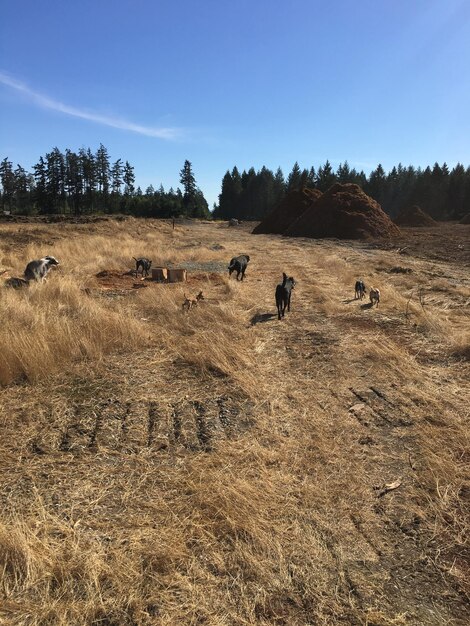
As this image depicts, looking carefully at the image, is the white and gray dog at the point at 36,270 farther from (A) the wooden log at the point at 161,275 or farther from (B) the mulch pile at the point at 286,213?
(B) the mulch pile at the point at 286,213

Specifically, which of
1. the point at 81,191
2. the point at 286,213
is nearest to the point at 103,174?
the point at 81,191

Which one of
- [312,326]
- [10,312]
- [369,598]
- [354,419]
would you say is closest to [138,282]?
[10,312]

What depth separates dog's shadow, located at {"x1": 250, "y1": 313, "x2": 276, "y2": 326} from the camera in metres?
8.52

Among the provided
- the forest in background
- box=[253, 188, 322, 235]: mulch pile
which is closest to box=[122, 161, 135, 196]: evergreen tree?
the forest in background

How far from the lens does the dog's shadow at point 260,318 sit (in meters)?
8.52

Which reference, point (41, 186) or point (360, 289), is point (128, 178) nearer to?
point (41, 186)

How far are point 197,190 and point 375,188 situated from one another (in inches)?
1556

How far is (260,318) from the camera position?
29.1ft

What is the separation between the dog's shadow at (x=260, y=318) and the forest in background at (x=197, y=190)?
6767 centimetres

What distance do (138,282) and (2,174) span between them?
88.3 meters

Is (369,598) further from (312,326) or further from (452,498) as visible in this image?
(312,326)

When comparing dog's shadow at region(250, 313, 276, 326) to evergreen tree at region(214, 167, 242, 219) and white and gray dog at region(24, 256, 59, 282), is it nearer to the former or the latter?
white and gray dog at region(24, 256, 59, 282)

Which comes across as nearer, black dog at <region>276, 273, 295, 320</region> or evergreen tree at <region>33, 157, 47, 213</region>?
black dog at <region>276, 273, 295, 320</region>

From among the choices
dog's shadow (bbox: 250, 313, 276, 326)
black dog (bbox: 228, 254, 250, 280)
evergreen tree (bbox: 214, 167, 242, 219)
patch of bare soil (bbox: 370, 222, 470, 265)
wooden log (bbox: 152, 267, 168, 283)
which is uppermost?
evergreen tree (bbox: 214, 167, 242, 219)
